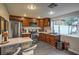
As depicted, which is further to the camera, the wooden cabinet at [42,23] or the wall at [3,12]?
the wooden cabinet at [42,23]

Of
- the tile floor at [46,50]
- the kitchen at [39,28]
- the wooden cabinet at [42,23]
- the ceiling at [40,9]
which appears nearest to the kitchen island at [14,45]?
the kitchen at [39,28]

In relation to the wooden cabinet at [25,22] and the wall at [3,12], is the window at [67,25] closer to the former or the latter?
the wooden cabinet at [25,22]

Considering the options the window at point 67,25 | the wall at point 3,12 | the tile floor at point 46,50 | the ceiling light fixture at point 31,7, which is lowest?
the tile floor at point 46,50

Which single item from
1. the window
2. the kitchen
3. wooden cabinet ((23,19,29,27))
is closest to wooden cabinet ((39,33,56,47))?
the kitchen

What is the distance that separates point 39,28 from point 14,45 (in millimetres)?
537

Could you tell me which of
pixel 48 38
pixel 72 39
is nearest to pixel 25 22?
pixel 48 38

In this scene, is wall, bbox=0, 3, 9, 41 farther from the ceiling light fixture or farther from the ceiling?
the ceiling light fixture

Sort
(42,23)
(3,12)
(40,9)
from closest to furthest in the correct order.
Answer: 1. (3,12)
2. (40,9)
3. (42,23)

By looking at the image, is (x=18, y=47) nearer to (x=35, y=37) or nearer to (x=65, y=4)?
(x=35, y=37)

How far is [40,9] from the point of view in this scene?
1.60 m

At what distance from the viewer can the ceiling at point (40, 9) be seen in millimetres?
1480

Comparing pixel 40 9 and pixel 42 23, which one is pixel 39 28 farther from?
pixel 40 9
